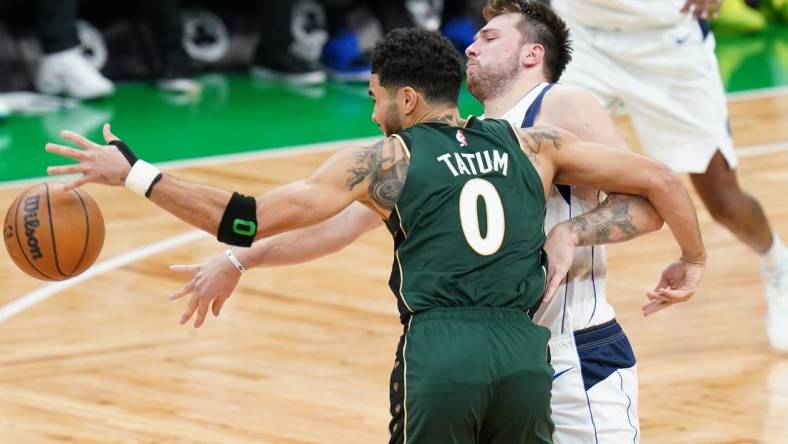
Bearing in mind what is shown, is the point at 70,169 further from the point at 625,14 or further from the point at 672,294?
the point at 625,14

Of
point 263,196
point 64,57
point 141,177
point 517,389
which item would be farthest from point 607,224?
point 64,57

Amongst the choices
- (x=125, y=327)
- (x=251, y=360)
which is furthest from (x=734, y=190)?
(x=125, y=327)

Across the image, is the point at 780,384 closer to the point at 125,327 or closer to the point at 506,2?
the point at 506,2

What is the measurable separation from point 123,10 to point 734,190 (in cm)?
663

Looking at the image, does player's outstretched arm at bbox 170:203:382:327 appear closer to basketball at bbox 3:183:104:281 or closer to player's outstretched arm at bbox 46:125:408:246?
basketball at bbox 3:183:104:281

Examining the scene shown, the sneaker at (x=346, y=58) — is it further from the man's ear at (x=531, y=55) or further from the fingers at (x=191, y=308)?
the fingers at (x=191, y=308)

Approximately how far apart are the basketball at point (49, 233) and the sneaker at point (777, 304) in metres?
3.15

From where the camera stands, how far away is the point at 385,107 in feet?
12.6

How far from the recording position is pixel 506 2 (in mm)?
4477

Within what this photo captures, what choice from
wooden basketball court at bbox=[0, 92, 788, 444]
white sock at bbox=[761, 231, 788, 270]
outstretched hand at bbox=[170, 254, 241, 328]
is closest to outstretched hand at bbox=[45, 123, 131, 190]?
outstretched hand at bbox=[170, 254, 241, 328]

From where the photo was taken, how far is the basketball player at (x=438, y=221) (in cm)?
359

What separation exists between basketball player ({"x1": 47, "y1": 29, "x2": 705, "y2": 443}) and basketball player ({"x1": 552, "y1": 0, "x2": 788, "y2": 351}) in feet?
8.38

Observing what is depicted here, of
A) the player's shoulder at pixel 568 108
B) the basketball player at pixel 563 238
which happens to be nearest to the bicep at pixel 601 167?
the basketball player at pixel 563 238

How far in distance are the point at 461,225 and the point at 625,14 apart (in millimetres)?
2898
